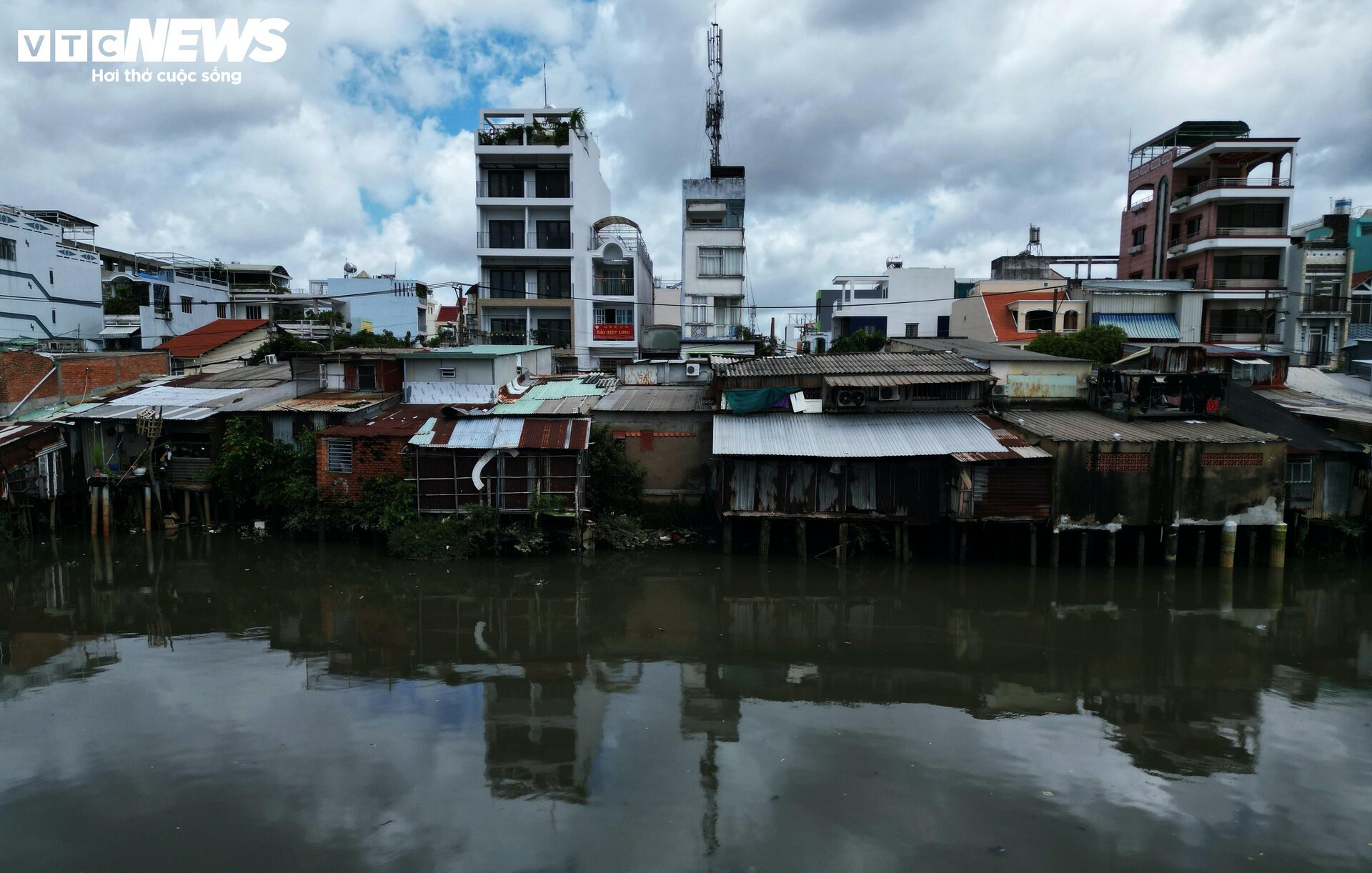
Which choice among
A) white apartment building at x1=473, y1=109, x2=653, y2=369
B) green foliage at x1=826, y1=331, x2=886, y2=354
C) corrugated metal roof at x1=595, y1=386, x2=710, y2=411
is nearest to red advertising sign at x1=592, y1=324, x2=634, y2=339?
white apartment building at x1=473, y1=109, x2=653, y2=369

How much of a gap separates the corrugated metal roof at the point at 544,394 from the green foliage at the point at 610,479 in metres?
2.17

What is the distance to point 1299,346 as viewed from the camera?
1335 inches

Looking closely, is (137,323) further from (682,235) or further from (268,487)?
(682,235)

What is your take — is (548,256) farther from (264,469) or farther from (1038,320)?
(1038,320)

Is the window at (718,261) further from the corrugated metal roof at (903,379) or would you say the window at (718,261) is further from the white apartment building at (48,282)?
the white apartment building at (48,282)

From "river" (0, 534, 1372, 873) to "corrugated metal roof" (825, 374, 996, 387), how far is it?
4.89 m

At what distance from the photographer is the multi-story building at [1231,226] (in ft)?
107

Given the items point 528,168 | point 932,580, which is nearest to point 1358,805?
point 932,580

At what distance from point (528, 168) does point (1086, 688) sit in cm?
3338

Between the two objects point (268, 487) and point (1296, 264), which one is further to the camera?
point (1296, 264)

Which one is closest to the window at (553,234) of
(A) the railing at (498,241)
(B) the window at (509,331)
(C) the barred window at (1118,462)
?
(A) the railing at (498,241)

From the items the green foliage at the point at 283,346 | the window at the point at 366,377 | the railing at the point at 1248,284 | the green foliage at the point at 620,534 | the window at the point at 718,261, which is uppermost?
the window at the point at 718,261

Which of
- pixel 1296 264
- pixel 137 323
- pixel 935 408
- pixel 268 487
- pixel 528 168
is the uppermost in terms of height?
pixel 528 168

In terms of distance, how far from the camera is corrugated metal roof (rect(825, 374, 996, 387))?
1966cm
